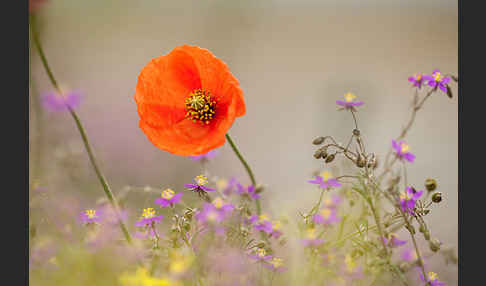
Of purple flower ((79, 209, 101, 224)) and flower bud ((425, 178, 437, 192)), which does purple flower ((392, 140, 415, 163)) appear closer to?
flower bud ((425, 178, 437, 192))

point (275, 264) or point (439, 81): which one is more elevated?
point (439, 81)

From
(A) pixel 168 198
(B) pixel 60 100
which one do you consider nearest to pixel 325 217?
(A) pixel 168 198

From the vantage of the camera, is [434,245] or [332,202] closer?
[434,245]

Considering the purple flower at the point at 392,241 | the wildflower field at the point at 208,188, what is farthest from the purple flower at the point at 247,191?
the purple flower at the point at 392,241

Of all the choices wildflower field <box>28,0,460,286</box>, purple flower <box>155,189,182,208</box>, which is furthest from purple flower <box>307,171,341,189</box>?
purple flower <box>155,189,182,208</box>

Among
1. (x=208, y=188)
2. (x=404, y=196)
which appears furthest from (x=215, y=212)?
(x=404, y=196)

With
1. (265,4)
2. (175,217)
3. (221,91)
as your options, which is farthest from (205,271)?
(265,4)

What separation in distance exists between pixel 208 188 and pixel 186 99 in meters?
0.13

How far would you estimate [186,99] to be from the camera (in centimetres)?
44

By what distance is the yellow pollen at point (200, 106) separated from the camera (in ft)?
1.41

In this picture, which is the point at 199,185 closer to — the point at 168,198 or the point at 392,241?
the point at 168,198

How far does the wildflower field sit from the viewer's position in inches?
12.7

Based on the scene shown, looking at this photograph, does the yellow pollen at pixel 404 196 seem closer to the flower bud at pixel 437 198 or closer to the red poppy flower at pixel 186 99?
the flower bud at pixel 437 198

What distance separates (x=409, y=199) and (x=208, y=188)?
0.14 meters
